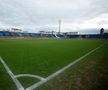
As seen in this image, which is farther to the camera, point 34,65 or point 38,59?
point 38,59

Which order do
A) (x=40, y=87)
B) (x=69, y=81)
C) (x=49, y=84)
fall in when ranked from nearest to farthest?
(x=40, y=87) → (x=49, y=84) → (x=69, y=81)

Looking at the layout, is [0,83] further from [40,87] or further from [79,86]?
[79,86]

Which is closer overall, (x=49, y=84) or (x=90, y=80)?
(x=49, y=84)

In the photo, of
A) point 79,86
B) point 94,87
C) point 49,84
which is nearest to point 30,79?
point 49,84

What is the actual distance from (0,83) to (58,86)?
1676 mm

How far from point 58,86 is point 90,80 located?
129 cm

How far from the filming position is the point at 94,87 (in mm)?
3699

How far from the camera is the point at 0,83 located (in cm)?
372

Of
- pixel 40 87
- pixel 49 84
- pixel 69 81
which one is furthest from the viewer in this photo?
pixel 69 81

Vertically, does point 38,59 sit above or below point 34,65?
below

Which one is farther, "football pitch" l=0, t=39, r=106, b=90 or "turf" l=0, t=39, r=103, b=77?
"turf" l=0, t=39, r=103, b=77

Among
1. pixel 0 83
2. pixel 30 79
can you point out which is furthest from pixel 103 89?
pixel 0 83

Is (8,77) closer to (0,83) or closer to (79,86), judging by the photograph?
(0,83)

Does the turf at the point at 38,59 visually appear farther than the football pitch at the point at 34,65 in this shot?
Yes
